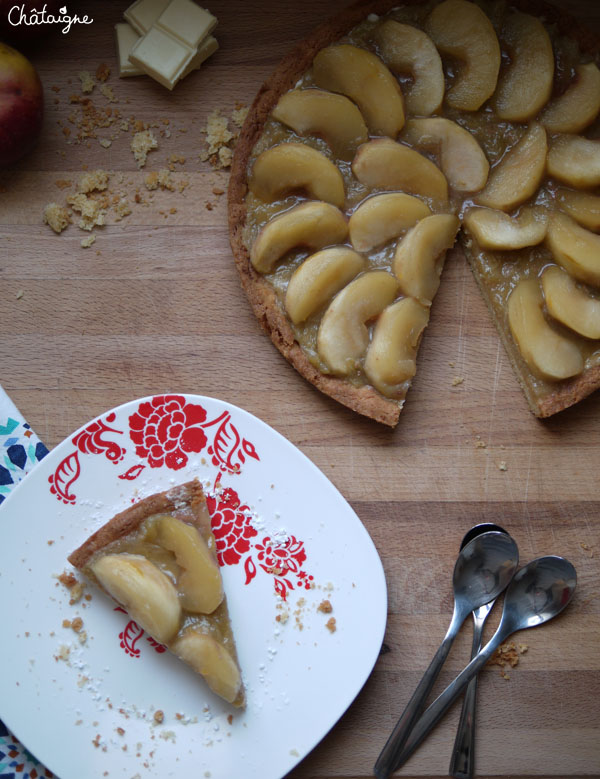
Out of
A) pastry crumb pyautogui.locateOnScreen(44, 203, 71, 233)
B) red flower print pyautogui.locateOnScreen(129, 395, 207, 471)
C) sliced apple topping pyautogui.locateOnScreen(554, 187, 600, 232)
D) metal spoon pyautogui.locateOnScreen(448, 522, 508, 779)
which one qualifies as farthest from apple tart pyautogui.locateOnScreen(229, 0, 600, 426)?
metal spoon pyautogui.locateOnScreen(448, 522, 508, 779)

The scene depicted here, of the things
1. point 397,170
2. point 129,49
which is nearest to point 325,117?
point 397,170

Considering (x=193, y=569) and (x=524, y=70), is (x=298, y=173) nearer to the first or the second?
(x=524, y=70)

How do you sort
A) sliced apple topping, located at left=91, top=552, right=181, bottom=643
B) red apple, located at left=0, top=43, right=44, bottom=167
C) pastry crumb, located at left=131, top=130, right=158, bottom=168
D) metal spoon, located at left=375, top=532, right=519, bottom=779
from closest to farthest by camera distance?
sliced apple topping, located at left=91, top=552, right=181, bottom=643 < red apple, located at left=0, top=43, right=44, bottom=167 < metal spoon, located at left=375, top=532, right=519, bottom=779 < pastry crumb, located at left=131, top=130, right=158, bottom=168

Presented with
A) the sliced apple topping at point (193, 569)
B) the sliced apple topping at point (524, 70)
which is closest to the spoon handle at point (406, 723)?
the sliced apple topping at point (193, 569)

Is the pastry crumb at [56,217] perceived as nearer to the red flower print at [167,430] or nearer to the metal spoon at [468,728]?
the red flower print at [167,430]

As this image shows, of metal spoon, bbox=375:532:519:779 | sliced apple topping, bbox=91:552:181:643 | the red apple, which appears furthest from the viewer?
metal spoon, bbox=375:532:519:779

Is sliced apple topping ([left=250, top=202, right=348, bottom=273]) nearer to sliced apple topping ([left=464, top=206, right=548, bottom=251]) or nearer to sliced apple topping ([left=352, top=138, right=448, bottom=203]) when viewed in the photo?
sliced apple topping ([left=352, top=138, right=448, bottom=203])

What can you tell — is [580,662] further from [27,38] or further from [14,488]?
[27,38]

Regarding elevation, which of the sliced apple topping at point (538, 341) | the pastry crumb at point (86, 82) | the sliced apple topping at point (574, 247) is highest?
the pastry crumb at point (86, 82)
